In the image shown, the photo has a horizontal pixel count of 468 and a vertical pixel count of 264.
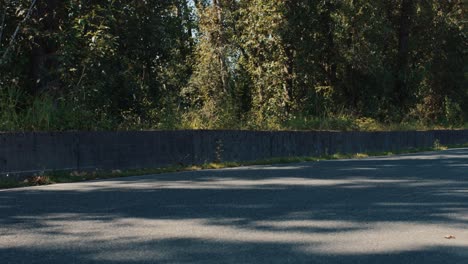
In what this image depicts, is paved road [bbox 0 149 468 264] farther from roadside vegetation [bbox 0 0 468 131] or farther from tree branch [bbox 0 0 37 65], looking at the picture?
tree branch [bbox 0 0 37 65]

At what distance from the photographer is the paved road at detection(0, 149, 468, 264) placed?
17.9 ft

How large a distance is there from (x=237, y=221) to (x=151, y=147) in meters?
6.71

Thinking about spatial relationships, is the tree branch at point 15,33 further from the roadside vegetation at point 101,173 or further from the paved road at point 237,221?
the paved road at point 237,221

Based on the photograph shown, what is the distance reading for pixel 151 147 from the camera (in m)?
13.4

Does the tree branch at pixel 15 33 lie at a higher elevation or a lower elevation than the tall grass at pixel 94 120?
higher

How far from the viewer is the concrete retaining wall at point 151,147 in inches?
421

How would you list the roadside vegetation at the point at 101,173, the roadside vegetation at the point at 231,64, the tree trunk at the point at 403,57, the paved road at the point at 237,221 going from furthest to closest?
the tree trunk at the point at 403,57, the roadside vegetation at the point at 231,64, the roadside vegetation at the point at 101,173, the paved road at the point at 237,221

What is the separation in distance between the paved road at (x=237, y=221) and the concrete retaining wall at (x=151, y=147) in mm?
999

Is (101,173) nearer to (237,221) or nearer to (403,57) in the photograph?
(237,221)

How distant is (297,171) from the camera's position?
1342 centimetres

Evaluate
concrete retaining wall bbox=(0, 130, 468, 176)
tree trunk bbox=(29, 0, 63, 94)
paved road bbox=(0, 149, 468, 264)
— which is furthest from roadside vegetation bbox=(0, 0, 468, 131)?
paved road bbox=(0, 149, 468, 264)

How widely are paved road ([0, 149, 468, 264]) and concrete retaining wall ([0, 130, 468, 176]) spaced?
999 mm

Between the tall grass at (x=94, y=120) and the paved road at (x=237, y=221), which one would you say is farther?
the tall grass at (x=94, y=120)

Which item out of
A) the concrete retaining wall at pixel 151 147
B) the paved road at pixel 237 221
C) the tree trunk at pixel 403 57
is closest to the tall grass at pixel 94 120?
the concrete retaining wall at pixel 151 147
